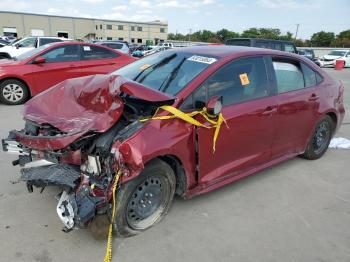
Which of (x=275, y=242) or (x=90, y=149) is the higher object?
(x=90, y=149)

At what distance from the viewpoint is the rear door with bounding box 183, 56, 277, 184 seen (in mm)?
3408

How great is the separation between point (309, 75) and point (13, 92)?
6.82 metres

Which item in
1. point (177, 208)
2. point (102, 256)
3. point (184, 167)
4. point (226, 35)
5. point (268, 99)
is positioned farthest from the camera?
point (226, 35)

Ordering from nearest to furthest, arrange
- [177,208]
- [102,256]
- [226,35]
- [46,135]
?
[102,256], [46,135], [177,208], [226,35]

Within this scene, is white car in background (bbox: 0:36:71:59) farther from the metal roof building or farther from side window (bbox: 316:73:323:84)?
the metal roof building

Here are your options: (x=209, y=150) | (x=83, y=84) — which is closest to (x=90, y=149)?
(x=83, y=84)

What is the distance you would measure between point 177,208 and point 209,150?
2.48 ft

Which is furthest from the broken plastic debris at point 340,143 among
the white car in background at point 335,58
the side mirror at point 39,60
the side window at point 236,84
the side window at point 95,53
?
the white car in background at point 335,58

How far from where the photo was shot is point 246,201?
387cm

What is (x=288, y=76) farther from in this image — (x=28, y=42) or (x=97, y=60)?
(x=28, y=42)

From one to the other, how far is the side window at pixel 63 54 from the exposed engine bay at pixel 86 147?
5.84 metres

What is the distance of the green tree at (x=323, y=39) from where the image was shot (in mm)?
72812

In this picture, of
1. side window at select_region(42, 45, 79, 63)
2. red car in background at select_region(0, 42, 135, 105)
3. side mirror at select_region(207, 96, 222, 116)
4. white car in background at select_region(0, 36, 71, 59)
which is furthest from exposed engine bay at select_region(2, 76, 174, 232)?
white car in background at select_region(0, 36, 71, 59)

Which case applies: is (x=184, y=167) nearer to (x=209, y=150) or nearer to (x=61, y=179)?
(x=209, y=150)
